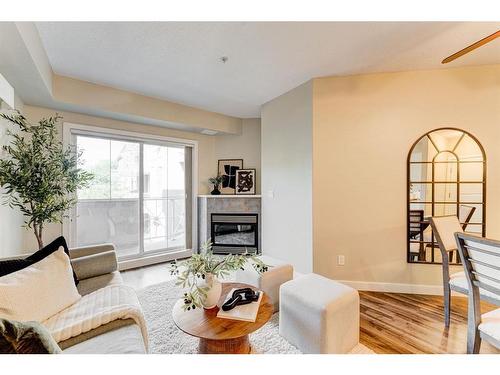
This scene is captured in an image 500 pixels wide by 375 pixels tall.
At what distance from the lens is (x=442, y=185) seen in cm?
267

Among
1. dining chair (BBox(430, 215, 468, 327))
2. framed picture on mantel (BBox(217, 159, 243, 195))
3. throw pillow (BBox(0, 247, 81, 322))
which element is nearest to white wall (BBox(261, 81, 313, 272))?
framed picture on mantel (BBox(217, 159, 243, 195))

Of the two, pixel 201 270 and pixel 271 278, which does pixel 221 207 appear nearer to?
pixel 271 278

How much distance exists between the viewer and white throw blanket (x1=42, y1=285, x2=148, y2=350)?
122 centimetres

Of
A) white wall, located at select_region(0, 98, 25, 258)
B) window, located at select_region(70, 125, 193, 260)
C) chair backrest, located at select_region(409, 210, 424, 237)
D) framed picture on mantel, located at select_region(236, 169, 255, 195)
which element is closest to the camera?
white wall, located at select_region(0, 98, 25, 258)

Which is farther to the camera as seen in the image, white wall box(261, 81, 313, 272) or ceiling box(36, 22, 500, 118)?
white wall box(261, 81, 313, 272)

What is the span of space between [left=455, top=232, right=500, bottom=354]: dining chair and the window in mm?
3860

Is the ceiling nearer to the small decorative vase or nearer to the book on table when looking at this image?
the small decorative vase

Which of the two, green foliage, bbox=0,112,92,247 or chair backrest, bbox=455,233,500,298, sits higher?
green foliage, bbox=0,112,92,247

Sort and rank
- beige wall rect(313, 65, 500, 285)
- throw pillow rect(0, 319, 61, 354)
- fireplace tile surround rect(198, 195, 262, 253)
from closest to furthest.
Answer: throw pillow rect(0, 319, 61, 354) → beige wall rect(313, 65, 500, 285) → fireplace tile surround rect(198, 195, 262, 253)

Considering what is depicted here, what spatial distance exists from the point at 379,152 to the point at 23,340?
314cm
